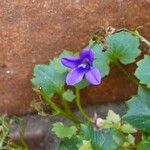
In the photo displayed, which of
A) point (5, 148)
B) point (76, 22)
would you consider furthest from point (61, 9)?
point (5, 148)

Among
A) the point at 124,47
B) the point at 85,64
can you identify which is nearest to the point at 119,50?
the point at 124,47

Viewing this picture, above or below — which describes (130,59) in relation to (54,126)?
above

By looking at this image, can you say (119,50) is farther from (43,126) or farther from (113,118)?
(43,126)

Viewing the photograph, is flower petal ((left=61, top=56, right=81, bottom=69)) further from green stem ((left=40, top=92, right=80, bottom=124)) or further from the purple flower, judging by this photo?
green stem ((left=40, top=92, right=80, bottom=124))

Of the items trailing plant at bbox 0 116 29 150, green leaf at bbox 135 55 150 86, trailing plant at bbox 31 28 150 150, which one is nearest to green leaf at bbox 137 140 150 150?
trailing plant at bbox 31 28 150 150

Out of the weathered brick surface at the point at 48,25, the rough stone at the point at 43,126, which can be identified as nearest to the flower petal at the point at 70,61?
the weathered brick surface at the point at 48,25

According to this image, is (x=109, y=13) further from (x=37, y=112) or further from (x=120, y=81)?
(x=37, y=112)
